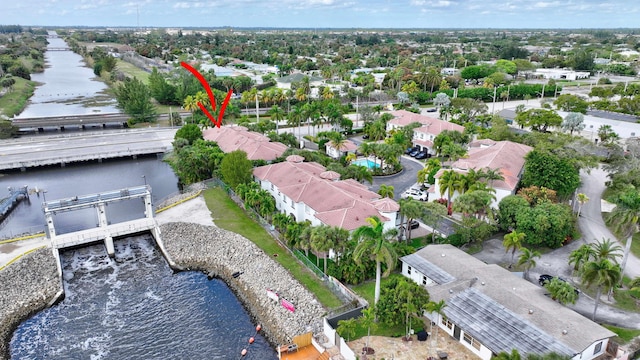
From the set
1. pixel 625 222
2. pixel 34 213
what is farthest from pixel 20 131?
pixel 625 222

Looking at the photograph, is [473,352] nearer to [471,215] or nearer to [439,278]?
[439,278]

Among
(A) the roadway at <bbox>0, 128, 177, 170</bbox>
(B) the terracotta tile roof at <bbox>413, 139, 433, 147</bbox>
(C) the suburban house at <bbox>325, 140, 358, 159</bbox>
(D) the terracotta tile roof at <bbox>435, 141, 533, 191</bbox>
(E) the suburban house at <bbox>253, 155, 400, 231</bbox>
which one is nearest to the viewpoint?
(E) the suburban house at <bbox>253, 155, 400, 231</bbox>

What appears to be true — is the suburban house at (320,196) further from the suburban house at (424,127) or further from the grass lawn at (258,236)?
the suburban house at (424,127)

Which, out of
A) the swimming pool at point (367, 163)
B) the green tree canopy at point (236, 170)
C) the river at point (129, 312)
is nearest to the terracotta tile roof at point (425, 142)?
the swimming pool at point (367, 163)

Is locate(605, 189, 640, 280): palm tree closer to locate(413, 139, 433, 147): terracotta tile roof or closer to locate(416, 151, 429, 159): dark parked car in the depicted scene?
locate(416, 151, 429, 159): dark parked car

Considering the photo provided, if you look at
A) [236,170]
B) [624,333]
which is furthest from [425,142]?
[624,333]

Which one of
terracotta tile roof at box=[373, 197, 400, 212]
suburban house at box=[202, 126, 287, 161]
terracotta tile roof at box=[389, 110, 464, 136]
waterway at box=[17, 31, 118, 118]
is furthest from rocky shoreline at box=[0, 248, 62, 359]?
waterway at box=[17, 31, 118, 118]
